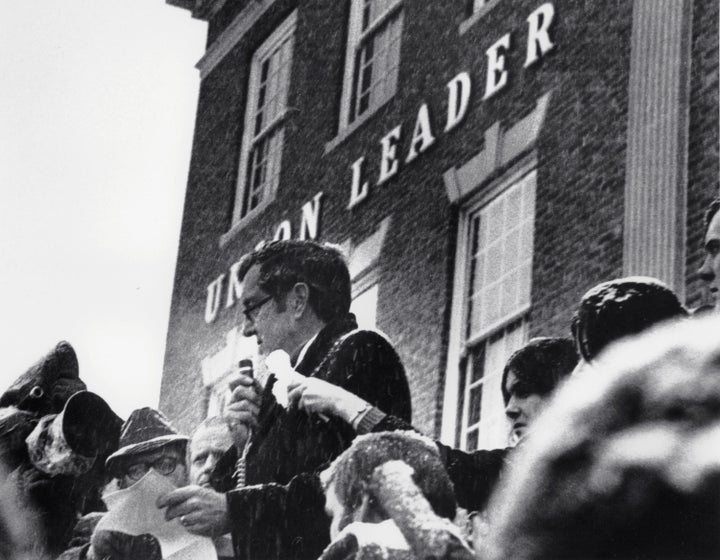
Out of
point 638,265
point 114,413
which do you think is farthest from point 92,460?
point 638,265

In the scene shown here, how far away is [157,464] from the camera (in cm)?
801

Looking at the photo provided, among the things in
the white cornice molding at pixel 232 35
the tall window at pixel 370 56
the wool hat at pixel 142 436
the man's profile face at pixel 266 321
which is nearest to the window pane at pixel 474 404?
the wool hat at pixel 142 436

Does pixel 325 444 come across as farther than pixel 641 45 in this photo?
No

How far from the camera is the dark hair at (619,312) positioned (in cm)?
526

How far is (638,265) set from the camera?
9234mm

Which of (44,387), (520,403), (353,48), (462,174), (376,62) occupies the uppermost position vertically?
(353,48)

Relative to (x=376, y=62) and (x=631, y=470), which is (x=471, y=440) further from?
(x=631, y=470)

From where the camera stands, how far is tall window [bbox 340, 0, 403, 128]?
44.8 feet

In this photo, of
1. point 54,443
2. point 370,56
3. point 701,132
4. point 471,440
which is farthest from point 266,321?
point 370,56

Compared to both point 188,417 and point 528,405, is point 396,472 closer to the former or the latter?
point 528,405

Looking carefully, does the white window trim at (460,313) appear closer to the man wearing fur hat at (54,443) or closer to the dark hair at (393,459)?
the man wearing fur hat at (54,443)

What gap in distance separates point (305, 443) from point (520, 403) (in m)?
0.93

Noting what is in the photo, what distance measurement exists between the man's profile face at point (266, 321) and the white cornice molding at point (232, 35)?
10.4m

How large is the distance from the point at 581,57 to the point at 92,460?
4369 mm
